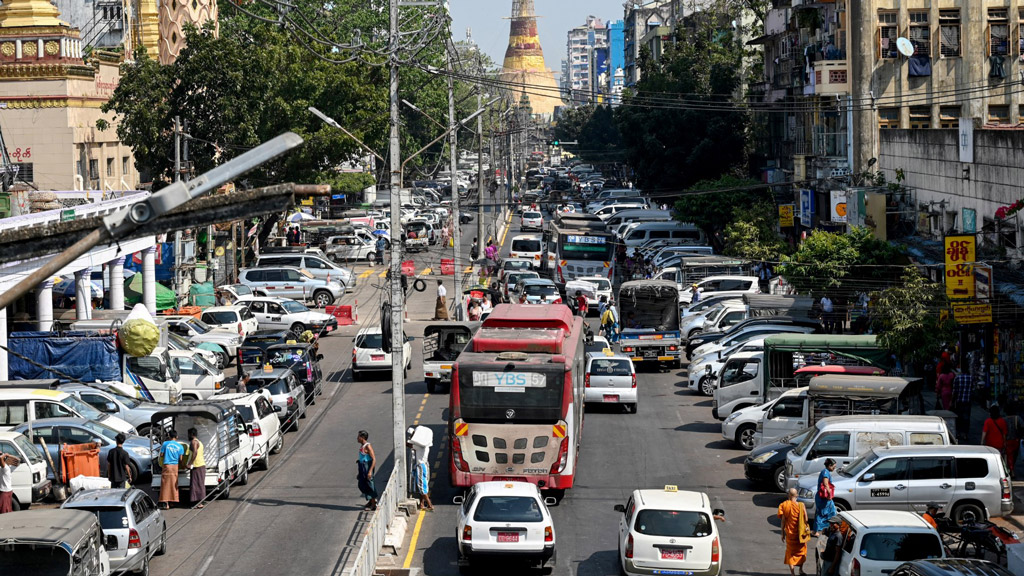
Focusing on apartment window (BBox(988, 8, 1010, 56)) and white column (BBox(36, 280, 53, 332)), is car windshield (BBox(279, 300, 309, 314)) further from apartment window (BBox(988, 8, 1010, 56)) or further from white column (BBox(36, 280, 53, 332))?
apartment window (BBox(988, 8, 1010, 56))

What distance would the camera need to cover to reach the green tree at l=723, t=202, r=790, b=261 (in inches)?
2169

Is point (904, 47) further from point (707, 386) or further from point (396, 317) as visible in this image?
point (396, 317)

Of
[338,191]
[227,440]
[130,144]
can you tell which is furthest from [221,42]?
[227,440]

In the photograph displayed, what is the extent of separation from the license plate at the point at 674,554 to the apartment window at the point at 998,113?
36312mm

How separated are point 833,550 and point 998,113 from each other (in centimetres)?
3647

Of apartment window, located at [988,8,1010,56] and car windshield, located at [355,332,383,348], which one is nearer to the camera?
car windshield, located at [355,332,383,348]

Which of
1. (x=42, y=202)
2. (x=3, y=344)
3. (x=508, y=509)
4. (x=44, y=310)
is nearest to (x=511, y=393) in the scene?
(x=508, y=509)

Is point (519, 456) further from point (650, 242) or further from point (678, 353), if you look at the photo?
point (650, 242)

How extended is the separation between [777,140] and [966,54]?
23689mm

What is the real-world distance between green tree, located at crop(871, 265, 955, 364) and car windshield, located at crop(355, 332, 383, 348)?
14.8 m

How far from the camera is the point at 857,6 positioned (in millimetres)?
52406

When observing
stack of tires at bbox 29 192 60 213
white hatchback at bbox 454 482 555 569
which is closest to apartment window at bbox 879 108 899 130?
stack of tires at bbox 29 192 60 213

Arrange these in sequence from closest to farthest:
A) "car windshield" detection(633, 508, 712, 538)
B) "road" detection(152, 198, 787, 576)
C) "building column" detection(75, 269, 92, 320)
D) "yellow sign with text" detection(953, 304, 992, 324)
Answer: "car windshield" detection(633, 508, 712, 538) → "road" detection(152, 198, 787, 576) → "yellow sign with text" detection(953, 304, 992, 324) → "building column" detection(75, 269, 92, 320)

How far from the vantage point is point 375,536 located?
2027 cm
